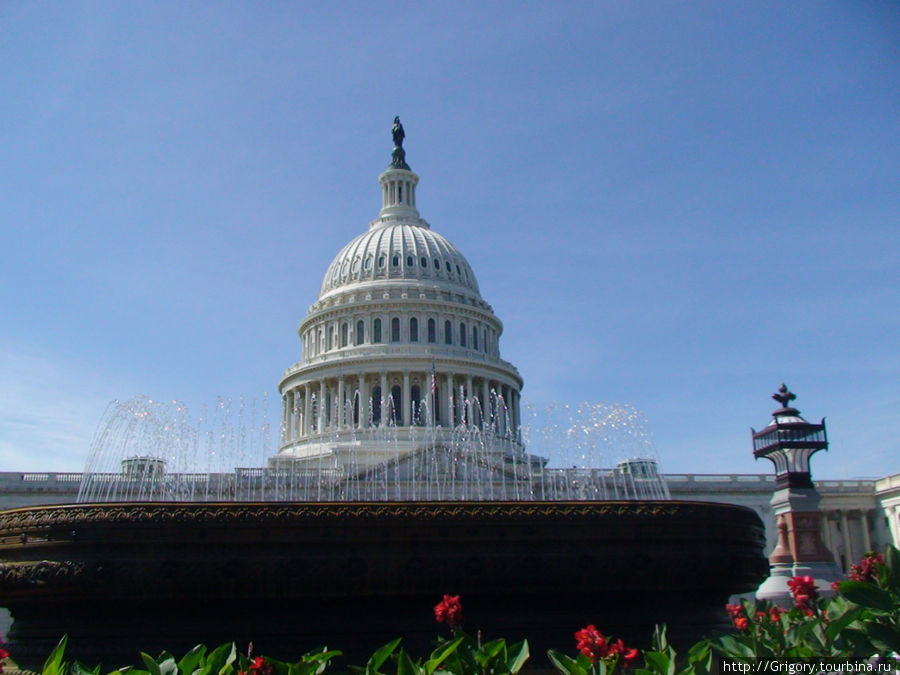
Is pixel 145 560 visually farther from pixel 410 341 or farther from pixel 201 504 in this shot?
pixel 410 341

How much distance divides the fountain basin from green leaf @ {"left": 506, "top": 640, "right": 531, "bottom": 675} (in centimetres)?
404

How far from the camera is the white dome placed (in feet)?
289

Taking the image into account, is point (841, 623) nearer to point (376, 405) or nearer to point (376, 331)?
point (376, 405)

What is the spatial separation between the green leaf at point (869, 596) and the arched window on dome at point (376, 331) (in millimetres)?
75826

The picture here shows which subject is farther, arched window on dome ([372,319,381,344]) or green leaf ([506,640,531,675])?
arched window on dome ([372,319,381,344])

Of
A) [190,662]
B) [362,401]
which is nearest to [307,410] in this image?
[362,401]

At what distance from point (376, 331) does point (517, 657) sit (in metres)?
75.5

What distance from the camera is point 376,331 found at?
3307 inches

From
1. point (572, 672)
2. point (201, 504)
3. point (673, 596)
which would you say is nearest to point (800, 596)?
point (673, 596)

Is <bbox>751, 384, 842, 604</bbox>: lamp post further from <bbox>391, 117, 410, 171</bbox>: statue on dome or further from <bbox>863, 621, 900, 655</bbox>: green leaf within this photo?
<bbox>391, 117, 410, 171</bbox>: statue on dome

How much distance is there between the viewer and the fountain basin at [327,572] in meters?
13.1

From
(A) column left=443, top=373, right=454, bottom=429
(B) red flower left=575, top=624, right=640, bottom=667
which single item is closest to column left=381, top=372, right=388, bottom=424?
(A) column left=443, top=373, right=454, bottom=429

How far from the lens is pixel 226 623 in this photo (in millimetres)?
13344

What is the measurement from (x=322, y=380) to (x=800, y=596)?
71.6 metres
